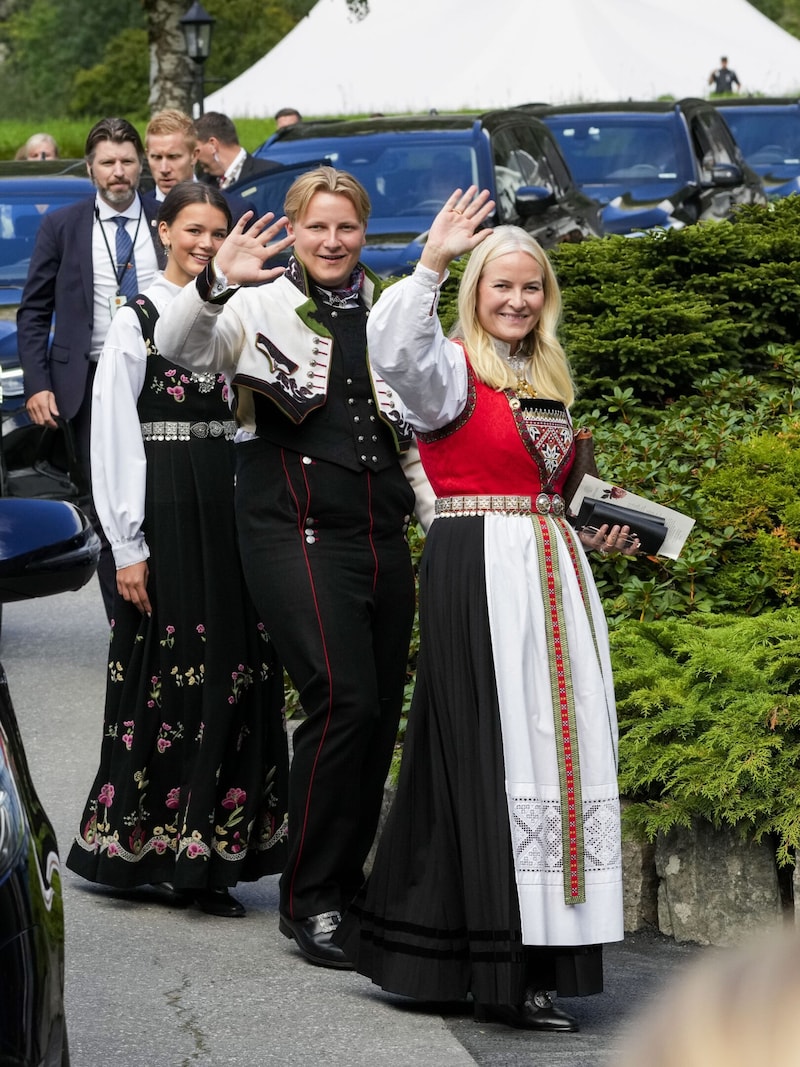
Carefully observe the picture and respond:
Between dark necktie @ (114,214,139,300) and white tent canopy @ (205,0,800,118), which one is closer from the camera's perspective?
dark necktie @ (114,214,139,300)

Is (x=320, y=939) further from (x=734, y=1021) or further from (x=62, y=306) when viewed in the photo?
(x=734, y=1021)

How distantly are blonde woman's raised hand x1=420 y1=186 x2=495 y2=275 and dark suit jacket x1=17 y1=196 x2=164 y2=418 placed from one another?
3.24 meters

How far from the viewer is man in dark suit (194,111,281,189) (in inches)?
438

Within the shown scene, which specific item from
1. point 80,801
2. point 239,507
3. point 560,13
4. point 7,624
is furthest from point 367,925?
point 560,13

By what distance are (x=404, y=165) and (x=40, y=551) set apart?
34.8ft

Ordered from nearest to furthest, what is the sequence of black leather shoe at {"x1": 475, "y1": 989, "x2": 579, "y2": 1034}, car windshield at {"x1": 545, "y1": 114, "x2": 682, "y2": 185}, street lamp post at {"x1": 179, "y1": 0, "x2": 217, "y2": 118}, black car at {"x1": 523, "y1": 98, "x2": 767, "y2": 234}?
black leather shoe at {"x1": 475, "y1": 989, "x2": 579, "y2": 1034} → black car at {"x1": 523, "y1": 98, "x2": 767, "y2": 234} → car windshield at {"x1": 545, "y1": 114, "x2": 682, "y2": 185} → street lamp post at {"x1": 179, "y1": 0, "x2": 217, "y2": 118}

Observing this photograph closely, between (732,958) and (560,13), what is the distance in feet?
108

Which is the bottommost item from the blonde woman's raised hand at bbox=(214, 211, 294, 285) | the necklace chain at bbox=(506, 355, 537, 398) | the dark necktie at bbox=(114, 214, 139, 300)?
the necklace chain at bbox=(506, 355, 537, 398)

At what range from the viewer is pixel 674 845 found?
4.87 meters

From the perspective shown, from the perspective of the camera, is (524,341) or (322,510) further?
(322,510)

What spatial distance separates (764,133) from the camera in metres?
20.2

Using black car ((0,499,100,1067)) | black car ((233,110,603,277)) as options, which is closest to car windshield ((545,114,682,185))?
black car ((233,110,603,277))

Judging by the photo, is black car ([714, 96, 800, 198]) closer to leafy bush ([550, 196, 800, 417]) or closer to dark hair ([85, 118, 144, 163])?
leafy bush ([550, 196, 800, 417])

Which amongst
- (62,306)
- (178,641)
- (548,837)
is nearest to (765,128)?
(62,306)
